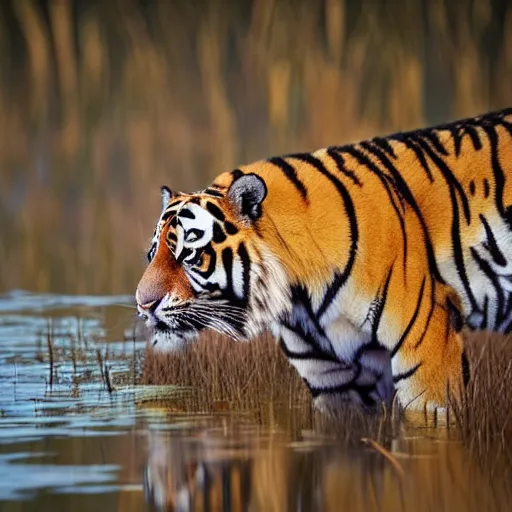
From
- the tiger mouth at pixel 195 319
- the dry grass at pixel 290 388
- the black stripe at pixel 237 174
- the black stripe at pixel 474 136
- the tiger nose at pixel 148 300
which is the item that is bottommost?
the dry grass at pixel 290 388

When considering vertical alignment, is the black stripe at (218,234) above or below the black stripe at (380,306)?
A: above

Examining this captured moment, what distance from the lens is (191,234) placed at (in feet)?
11.3

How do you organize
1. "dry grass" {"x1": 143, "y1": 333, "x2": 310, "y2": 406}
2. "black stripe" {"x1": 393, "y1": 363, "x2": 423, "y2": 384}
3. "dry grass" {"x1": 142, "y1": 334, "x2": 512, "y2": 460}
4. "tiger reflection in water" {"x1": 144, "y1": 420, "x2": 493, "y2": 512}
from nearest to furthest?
"tiger reflection in water" {"x1": 144, "y1": 420, "x2": 493, "y2": 512} → "dry grass" {"x1": 142, "y1": 334, "x2": 512, "y2": 460} → "black stripe" {"x1": 393, "y1": 363, "x2": 423, "y2": 384} → "dry grass" {"x1": 143, "y1": 333, "x2": 310, "y2": 406}

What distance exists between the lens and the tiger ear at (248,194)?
3393mm

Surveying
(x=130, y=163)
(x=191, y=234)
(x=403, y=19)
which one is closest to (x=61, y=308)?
(x=130, y=163)

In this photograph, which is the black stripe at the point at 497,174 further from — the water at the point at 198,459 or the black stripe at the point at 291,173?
the water at the point at 198,459

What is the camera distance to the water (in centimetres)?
268

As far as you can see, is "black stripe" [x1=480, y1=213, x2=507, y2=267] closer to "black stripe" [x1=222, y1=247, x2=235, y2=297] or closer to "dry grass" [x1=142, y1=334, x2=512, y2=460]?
"dry grass" [x1=142, y1=334, x2=512, y2=460]

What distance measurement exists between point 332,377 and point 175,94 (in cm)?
318

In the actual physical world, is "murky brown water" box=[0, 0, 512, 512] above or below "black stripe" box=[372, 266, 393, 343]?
above

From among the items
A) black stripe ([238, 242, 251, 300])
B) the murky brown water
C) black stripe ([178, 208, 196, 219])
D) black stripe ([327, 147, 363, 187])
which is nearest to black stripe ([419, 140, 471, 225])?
black stripe ([327, 147, 363, 187])

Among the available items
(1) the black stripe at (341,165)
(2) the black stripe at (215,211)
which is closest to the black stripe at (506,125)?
(1) the black stripe at (341,165)

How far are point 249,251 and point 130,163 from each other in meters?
3.19

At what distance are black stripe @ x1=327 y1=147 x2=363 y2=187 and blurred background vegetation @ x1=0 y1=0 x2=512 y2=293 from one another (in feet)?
8.28
